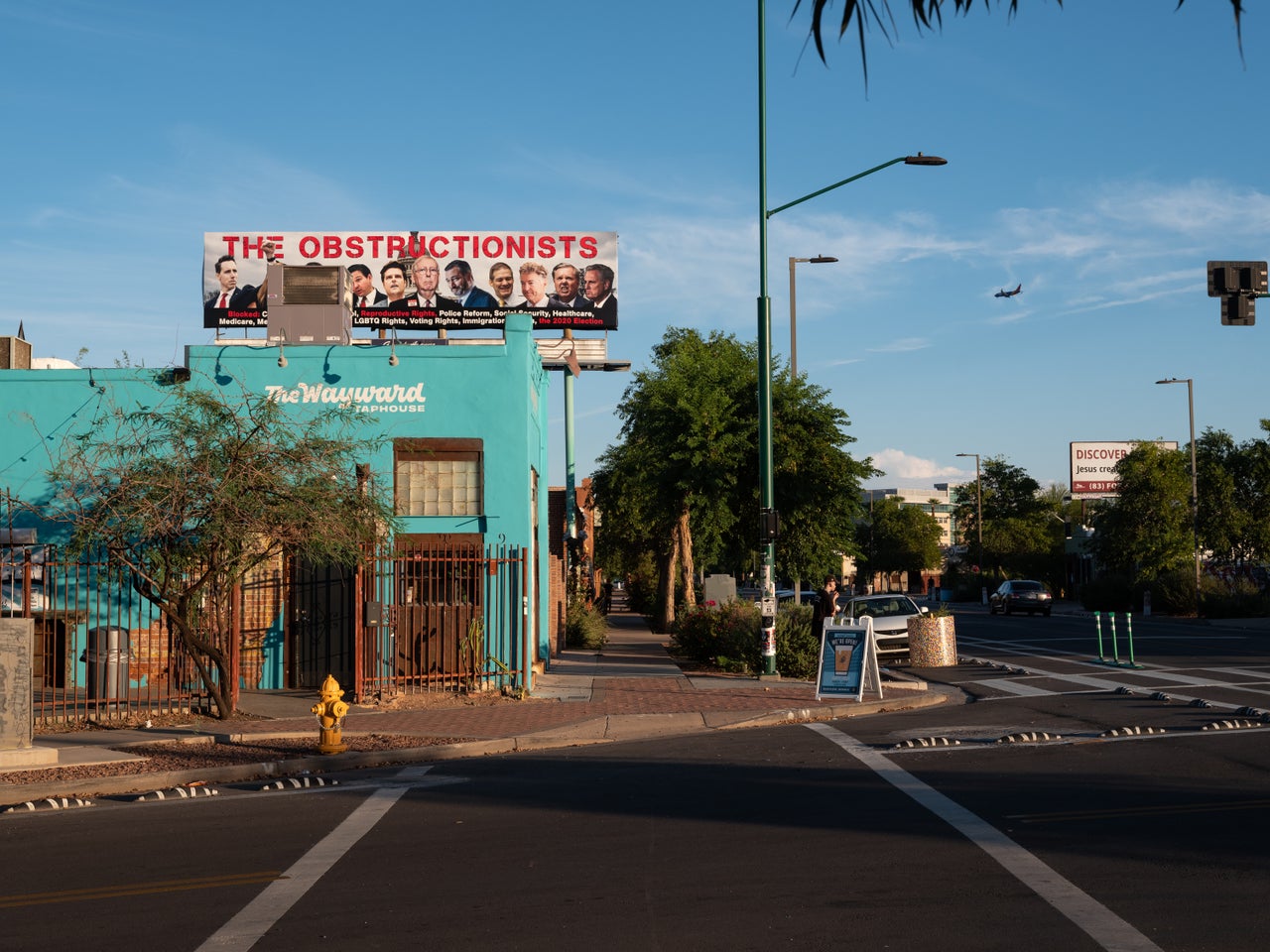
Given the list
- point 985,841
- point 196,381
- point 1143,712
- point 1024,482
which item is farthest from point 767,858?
point 1024,482

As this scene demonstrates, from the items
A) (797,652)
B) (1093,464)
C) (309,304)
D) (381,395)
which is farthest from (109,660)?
(1093,464)

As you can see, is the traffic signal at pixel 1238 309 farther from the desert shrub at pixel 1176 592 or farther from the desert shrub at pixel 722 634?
the desert shrub at pixel 1176 592

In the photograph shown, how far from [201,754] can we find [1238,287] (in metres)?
16.4

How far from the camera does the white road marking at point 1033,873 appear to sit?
6.01 meters

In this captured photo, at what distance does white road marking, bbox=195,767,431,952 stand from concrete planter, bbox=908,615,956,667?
657 inches

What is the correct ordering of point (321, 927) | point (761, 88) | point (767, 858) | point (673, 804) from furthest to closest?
point (761, 88) < point (673, 804) < point (767, 858) < point (321, 927)

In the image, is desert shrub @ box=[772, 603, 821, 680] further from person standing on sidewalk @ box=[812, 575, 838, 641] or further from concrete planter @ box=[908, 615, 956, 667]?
concrete planter @ box=[908, 615, 956, 667]

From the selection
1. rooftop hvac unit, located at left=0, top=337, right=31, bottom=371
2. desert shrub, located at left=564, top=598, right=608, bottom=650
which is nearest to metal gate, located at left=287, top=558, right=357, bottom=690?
A: rooftop hvac unit, located at left=0, top=337, right=31, bottom=371

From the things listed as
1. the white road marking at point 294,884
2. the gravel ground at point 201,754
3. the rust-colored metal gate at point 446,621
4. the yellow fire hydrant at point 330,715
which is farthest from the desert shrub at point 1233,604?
the white road marking at point 294,884

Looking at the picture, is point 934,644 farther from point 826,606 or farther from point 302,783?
point 302,783

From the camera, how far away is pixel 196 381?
2008 centimetres

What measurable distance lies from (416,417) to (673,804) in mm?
11272

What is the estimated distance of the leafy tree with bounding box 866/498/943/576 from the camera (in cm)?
11800

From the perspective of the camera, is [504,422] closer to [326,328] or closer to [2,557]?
[326,328]
